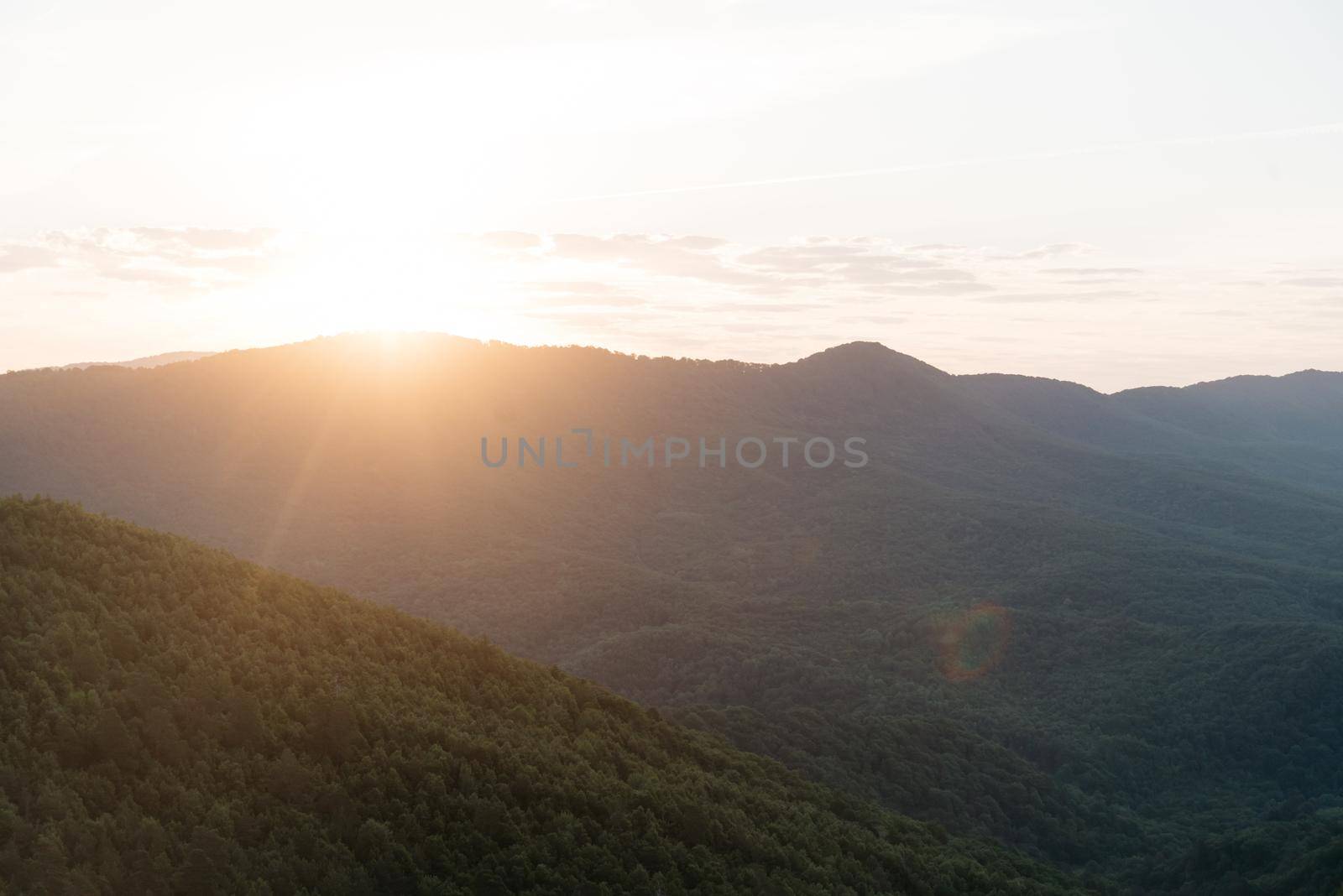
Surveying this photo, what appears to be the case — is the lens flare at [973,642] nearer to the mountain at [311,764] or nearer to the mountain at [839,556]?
the mountain at [839,556]

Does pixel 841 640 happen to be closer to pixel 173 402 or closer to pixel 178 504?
pixel 178 504

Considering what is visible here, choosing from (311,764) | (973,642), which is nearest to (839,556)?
(973,642)

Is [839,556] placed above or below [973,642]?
above

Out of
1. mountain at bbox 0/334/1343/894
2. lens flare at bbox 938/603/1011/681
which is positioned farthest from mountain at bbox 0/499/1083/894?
lens flare at bbox 938/603/1011/681

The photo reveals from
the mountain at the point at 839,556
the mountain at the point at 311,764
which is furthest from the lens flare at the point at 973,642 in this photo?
the mountain at the point at 311,764

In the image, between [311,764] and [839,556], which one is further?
[839,556]

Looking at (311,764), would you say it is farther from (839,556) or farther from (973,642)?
(839,556)

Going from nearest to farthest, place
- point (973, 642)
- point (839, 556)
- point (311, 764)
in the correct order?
point (311, 764), point (973, 642), point (839, 556)

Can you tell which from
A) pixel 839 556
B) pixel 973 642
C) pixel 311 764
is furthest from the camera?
pixel 839 556
